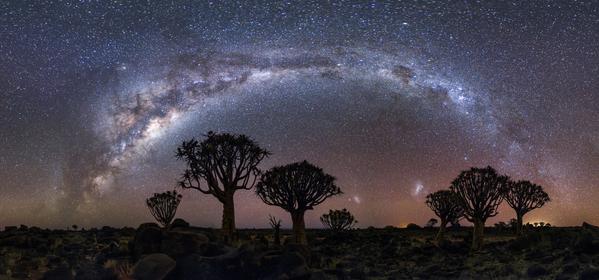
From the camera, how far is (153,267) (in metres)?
10.6

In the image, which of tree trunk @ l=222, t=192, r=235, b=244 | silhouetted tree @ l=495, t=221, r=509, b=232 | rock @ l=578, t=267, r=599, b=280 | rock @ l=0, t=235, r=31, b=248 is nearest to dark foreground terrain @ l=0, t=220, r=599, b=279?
rock @ l=578, t=267, r=599, b=280

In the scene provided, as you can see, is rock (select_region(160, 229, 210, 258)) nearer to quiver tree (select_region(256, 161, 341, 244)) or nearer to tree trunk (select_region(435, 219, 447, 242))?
quiver tree (select_region(256, 161, 341, 244))

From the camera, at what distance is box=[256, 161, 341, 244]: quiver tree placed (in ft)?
87.0

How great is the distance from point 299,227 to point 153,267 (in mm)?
16328

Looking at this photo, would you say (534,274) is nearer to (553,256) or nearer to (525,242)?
(553,256)

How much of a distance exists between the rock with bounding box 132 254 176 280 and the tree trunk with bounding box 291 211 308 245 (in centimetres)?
1558

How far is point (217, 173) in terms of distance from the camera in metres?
25.6

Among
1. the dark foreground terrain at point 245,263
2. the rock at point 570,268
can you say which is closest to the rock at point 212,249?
the dark foreground terrain at point 245,263

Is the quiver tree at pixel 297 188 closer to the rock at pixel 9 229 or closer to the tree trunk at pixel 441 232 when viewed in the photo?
the tree trunk at pixel 441 232

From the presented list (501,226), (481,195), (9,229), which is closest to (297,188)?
(481,195)

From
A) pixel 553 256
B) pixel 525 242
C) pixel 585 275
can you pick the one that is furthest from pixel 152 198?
pixel 585 275

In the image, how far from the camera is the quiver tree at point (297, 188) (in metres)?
26.5

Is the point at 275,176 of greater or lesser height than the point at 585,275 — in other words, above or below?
above

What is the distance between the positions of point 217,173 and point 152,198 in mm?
14764
